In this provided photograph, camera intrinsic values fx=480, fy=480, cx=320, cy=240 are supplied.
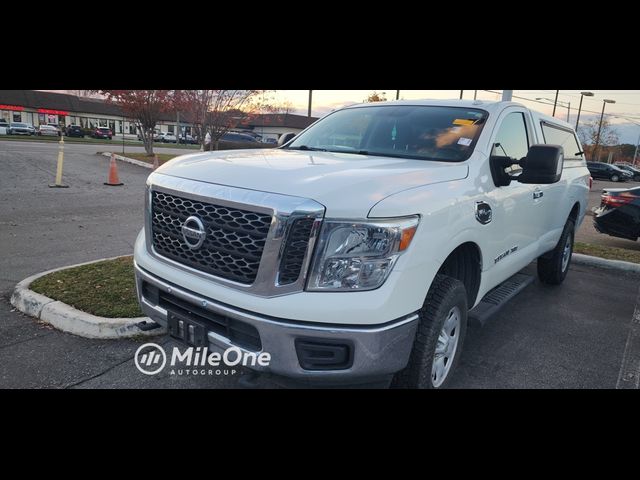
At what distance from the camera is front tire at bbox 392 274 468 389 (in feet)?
8.77

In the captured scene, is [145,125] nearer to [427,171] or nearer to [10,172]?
[10,172]

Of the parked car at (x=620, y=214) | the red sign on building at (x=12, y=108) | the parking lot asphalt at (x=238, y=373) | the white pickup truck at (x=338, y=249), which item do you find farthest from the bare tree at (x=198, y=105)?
the red sign on building at (x=12, y=108)

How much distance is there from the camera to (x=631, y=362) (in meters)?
3.88

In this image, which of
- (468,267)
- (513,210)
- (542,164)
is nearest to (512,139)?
(513,210)

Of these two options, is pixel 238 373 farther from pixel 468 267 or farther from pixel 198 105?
pixel 198 105

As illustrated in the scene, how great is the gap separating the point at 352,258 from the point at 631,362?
9.72ft

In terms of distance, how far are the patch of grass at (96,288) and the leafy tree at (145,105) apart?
17.8 m

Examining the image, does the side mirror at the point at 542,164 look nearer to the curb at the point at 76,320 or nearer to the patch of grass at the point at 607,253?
the curb at the point at 76,320

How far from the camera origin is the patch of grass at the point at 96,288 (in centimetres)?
402

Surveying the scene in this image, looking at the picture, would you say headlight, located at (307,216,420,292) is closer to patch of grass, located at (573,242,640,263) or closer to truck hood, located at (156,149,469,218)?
truck hood, located at (156,149,469,218)

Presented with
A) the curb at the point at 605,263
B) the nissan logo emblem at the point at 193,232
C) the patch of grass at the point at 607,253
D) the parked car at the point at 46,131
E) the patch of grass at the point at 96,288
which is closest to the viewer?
the nissan logo emblem at the point at 193,232

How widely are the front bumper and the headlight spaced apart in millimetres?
206

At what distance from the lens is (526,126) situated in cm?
439

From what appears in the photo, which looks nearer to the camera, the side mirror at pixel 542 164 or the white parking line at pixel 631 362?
the side mirror at pixel 542 164
